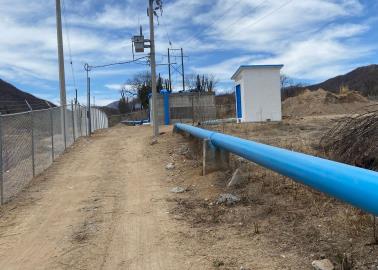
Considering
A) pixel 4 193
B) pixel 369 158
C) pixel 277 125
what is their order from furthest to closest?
pixel 277 125, pixel 4 193, pixel 369 158

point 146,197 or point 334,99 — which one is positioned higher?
point 334,99

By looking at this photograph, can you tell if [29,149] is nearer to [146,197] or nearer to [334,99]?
[146,197]

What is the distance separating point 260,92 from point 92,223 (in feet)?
75.9

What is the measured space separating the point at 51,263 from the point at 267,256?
2446 millimetres

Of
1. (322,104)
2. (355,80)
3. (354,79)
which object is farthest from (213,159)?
(354,79)

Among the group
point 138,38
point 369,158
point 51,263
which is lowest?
point 51,263

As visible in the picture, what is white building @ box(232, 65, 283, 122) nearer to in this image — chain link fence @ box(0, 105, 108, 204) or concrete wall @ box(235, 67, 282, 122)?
concrete wall @ box(235, 67, 282, 122)

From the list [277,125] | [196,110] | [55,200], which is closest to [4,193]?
[55,200]

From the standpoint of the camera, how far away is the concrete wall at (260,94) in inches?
1176

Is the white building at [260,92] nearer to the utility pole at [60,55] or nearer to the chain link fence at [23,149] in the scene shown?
the utility pole at [60,55]

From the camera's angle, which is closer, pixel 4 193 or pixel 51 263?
pixel 51 263

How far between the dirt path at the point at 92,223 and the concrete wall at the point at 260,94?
16.8 metres

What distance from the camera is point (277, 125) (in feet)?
79.3

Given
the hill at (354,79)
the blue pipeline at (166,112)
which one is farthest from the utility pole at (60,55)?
the hill at (354,79)
